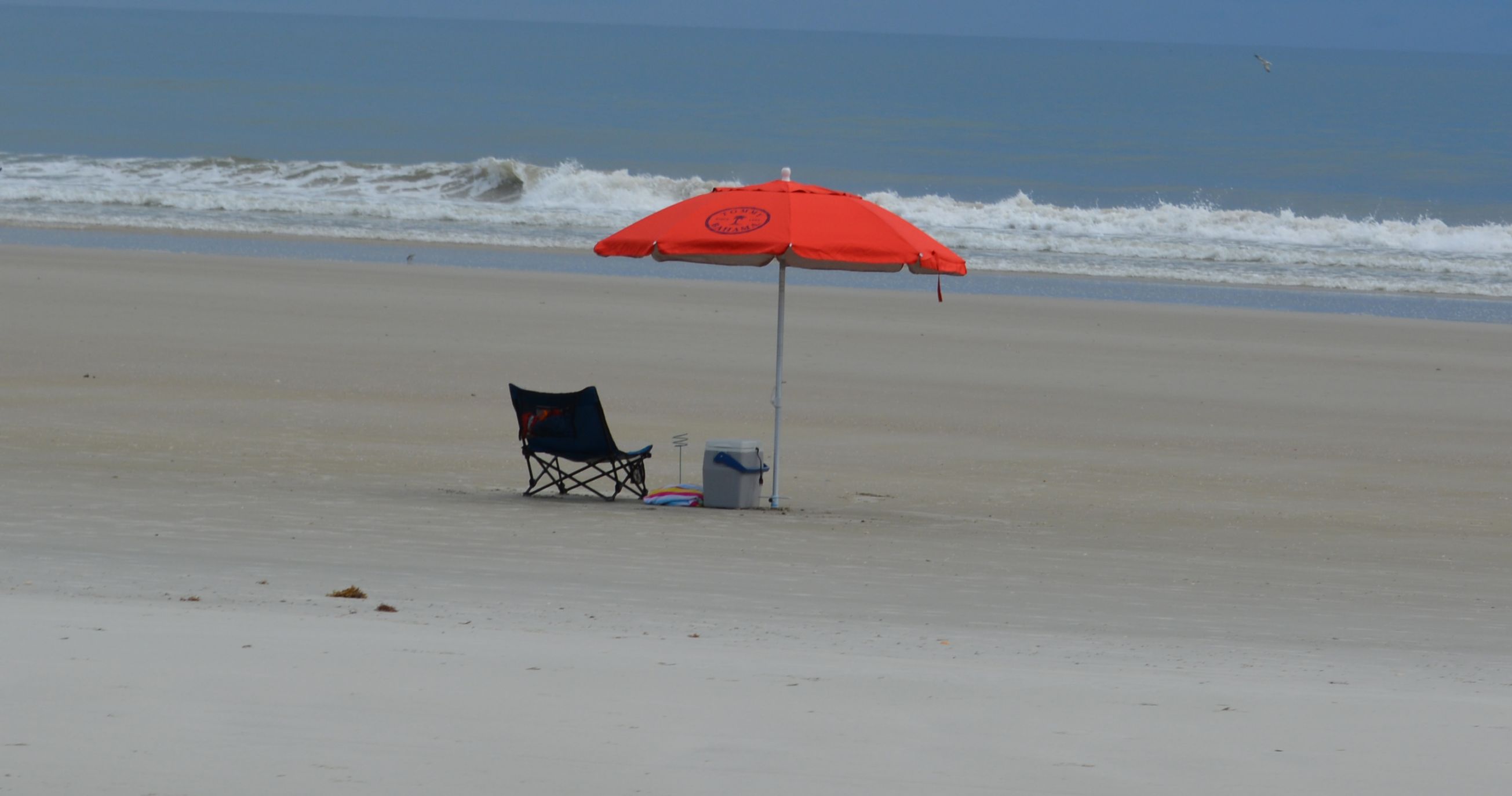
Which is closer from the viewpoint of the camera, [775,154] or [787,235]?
[787,235]

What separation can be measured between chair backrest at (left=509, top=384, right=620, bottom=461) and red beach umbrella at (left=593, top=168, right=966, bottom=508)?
Result: 0.96 meters

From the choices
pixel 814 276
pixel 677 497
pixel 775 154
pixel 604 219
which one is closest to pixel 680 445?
pixel 677 497

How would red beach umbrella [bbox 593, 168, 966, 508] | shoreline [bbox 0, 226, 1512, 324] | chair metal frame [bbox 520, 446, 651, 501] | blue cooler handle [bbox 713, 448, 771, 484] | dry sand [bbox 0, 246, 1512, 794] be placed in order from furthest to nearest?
shoreline [bbox 0, 226, 1512, 324]
chair metal frame [bbox 520, 446, 651, 501]
blue cooler handle [bbox 713, 448, 771, 484]
red beach umbrella [bbox 593, 168, 966, 508]
dry sand [bbox 0, 246, 1512, 794]

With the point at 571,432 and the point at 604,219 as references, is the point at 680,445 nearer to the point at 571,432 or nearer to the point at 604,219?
the point at 571,432

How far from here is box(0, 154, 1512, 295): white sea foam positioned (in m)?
23.4

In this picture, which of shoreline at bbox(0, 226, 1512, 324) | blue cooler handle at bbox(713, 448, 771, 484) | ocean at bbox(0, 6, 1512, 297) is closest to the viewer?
blue cooler handle at bbox(713, 448, 771, 484)

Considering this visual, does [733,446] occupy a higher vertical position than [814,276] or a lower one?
lower

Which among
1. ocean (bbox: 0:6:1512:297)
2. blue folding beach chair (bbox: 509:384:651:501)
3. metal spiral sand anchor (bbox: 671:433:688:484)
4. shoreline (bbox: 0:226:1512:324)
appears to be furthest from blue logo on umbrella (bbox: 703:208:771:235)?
ocean (bbox: 0:6:1512:297)

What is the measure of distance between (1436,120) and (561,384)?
60269 mm

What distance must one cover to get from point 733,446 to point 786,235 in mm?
1377

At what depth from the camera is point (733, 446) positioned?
7.80 m

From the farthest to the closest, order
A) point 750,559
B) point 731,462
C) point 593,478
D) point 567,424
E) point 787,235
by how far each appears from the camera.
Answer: point 593,478 → point 567,424 → point 731,462 → point 787,235 → point 750,559

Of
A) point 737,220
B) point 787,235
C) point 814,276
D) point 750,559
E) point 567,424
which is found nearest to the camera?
point 750,559

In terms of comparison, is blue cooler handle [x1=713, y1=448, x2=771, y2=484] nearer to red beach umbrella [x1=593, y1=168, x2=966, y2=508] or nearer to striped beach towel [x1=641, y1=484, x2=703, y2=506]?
striped beach towel [x1=641, y1=484, x2=703, y2=506]
